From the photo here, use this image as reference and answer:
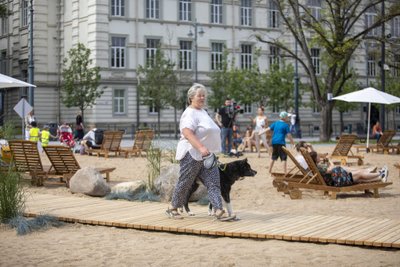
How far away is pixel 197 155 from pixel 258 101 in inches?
1672

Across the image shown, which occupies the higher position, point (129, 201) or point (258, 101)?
point (258, 101)

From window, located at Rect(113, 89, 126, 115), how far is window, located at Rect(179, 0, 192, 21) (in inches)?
283

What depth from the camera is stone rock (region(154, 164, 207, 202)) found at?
39.3 feet

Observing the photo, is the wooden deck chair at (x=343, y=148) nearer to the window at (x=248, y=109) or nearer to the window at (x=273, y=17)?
the window at (x=248, y=109)

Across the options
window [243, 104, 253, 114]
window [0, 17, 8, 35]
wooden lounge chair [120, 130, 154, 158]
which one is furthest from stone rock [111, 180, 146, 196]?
window [243, 104, 253, 114]

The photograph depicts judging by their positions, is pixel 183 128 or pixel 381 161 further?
pixel 381 161

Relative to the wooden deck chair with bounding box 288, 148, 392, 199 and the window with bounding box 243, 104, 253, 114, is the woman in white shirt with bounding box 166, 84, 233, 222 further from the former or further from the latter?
the window with bounding box 243, 104, 253, 114

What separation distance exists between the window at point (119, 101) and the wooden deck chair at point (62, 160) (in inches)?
1371

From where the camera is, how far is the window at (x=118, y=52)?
162 feet

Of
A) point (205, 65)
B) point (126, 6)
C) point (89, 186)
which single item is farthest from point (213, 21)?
point (89, 186)

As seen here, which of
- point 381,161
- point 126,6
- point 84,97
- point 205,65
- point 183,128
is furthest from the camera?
point 205,65

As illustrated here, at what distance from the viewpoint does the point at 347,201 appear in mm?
12406

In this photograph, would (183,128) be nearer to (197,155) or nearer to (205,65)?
(197,155)

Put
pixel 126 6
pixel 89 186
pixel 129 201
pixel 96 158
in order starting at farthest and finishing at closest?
1. pixel 126 6
2. pixel 96 158
3. pixel 89 186
4. pixel 129 201
